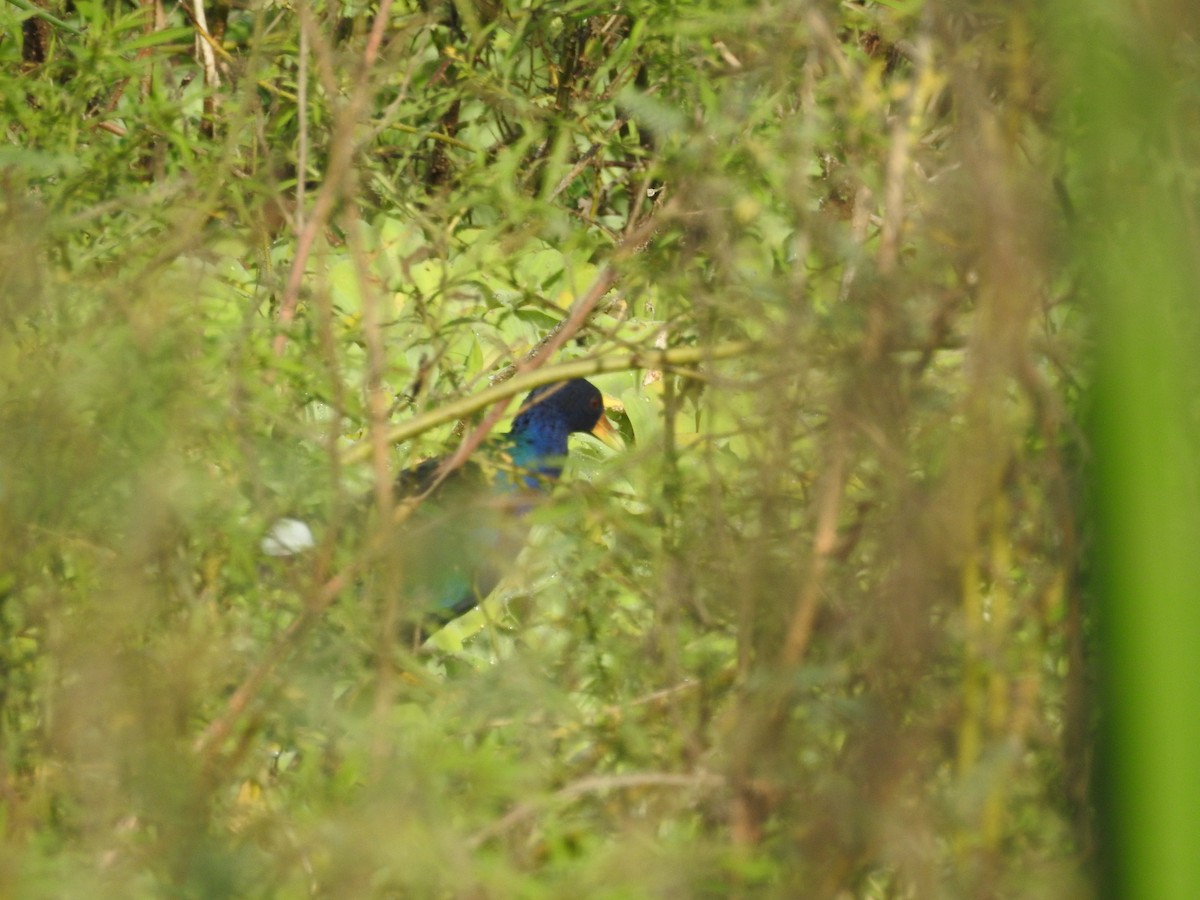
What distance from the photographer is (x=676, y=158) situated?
4.71 ft

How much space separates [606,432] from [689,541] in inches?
97.7

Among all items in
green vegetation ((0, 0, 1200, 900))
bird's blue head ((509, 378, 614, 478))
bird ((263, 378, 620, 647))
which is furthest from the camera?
bird's blue head ((509, 378, 614, 478))

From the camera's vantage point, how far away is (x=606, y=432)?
12.1 feet

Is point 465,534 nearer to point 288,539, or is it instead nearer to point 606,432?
point 288,539

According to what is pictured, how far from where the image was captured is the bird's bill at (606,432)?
11.9 feet

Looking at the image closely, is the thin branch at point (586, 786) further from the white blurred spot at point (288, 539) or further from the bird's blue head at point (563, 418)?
the bird's blue head at point (563, 418)

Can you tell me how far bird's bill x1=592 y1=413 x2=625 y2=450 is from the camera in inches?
143

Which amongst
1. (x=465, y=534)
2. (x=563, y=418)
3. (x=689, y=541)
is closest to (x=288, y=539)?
(x=465, y=534)

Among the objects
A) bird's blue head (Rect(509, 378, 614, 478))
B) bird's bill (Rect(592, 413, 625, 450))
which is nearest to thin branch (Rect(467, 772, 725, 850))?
bird's blue head (Rect(509, 378, 614, 478))

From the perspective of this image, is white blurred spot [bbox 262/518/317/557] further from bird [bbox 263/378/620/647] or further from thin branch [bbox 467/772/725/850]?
thin branch [bbox 467/772/725/850]

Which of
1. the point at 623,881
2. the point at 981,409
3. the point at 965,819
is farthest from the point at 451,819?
the point at 981,409

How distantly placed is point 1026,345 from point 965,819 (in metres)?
0.29

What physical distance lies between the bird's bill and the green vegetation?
2037mm

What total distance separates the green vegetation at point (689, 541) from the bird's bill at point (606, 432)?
204 cm
